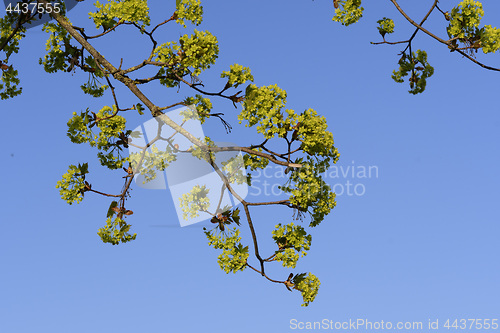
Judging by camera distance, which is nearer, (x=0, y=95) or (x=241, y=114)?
(x=241, y=114)

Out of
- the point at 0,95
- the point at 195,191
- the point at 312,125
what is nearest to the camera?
the point at 312,125

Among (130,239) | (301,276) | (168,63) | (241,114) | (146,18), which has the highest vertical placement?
(146,18)

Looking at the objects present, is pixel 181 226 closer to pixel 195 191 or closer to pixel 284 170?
pixel 195 191

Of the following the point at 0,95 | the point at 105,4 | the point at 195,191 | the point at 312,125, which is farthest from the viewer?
the point at 0,95

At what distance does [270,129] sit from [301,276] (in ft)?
7.12

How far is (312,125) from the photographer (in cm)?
816

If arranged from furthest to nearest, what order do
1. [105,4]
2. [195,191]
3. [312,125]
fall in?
1. [105,4]
2. [195,191]
3. [312,125]

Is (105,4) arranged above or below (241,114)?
above

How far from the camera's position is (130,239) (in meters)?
9.73

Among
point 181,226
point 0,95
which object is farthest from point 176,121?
point 0,95

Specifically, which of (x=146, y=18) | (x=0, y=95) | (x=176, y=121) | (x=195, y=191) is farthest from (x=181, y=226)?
(x=0, y=95)

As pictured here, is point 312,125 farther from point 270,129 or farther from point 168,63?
point 168,63

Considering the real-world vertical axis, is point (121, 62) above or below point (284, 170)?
above

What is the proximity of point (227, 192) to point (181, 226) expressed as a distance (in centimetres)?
82
